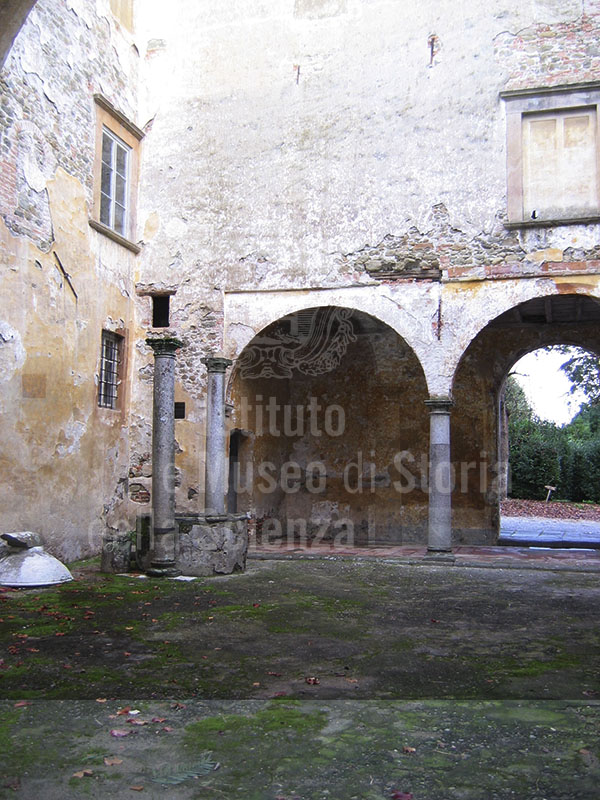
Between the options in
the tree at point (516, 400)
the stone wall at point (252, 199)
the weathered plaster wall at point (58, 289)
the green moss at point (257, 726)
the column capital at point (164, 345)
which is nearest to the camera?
the green moss at point (257, 726)

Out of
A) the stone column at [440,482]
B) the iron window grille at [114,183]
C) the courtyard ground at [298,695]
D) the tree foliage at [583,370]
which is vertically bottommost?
the courtyard ground at [298,695]

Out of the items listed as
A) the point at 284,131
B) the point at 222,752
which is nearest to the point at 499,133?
the point at 284,131

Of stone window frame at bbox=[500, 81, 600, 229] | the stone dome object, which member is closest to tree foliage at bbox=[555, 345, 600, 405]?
stone window frame at bbox=[500, 81, 600, 229]

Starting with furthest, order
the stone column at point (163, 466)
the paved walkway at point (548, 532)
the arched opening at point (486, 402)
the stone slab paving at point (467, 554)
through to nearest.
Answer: the arched opening at point (486, 402)
the paved walkway at point (548, 532)
the stone slab paving at point (467, 554)
the stone column at point (163, 466)

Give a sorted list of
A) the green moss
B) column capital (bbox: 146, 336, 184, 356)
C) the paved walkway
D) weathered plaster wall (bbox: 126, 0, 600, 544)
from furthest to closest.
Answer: the paved walkway → weathered plaster wall (bbox: 126, 0, 600, 544) → column capital (bbox: 146, 336, 184, 356) → the green moss

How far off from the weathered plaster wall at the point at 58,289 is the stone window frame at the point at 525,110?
5926 mm

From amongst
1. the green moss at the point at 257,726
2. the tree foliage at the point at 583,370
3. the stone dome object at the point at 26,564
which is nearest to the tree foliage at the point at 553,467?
the tree foliage at the point at 583,370

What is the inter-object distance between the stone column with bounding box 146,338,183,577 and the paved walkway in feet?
21.2

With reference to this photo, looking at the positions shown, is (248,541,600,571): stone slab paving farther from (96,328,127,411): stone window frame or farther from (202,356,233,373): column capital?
(96,328,127,411): stone window frame

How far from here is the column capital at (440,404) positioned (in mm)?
10875

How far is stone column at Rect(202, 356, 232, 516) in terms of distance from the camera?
34.3 feet

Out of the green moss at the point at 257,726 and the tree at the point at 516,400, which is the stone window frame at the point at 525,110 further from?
the tree at the point at 516,400

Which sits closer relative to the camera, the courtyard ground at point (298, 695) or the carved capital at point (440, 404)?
the courtyard ground at point (298, 695)

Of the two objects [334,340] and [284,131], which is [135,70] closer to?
[284,131]
